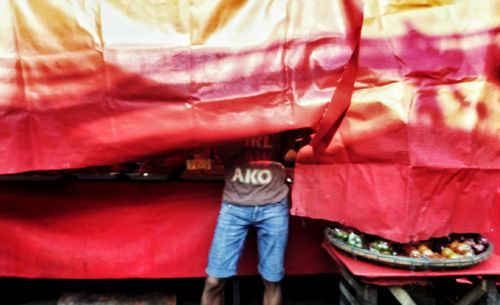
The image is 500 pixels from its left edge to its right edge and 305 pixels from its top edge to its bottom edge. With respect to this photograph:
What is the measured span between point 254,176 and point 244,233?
1.71 feet

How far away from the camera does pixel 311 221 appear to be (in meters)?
4.22

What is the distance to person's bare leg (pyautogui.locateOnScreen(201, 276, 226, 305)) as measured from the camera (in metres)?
3.74

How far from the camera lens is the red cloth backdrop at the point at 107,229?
410 cm

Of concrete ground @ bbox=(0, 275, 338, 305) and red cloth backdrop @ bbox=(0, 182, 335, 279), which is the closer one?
red cloth backdrop @ bbox=(0, 182, 335, 279)

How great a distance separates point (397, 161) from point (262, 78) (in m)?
1.09

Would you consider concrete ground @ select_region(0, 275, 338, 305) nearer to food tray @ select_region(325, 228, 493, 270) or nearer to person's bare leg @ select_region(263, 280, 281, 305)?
person's bare leg @ select_region(263, 280, 281, 305)

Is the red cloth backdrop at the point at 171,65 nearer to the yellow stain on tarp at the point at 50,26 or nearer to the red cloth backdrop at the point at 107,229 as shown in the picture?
the yellow stain on tarp at the point at 50,26

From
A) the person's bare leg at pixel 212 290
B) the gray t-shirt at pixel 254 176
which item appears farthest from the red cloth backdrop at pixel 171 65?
the person's bare leg at pixel 212 290

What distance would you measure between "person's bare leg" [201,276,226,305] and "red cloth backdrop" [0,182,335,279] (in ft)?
1.35

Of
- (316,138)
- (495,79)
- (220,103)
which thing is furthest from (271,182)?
(495,79)

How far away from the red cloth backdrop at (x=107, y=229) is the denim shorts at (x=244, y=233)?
483mm

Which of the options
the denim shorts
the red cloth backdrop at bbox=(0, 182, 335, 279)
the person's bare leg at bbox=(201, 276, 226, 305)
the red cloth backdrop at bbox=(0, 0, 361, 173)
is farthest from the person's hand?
the person's bare leg at bbox=(201, 276, 226, 305)

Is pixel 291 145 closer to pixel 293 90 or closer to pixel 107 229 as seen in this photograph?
pixel 293 90

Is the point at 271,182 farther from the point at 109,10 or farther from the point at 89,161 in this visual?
the point at 109,10
